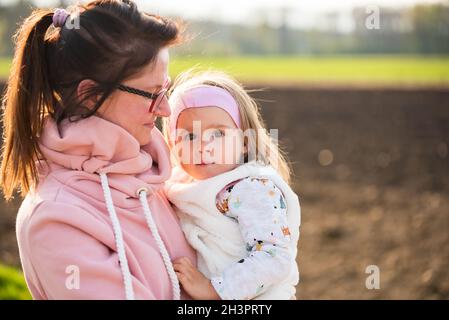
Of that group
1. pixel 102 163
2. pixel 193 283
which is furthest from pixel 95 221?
pixel 193 283

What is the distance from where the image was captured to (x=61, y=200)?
205 centimetres

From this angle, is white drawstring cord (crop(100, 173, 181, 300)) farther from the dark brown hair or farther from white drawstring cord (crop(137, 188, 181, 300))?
the dark brown hair

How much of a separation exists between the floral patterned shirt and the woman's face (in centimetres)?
42

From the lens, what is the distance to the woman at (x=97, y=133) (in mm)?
2088

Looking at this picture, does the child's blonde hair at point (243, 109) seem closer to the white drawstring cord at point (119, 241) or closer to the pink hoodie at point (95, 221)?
the pink hoodie at point (95, 221)

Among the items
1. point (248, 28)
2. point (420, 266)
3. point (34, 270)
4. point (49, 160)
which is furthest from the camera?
point (248, 28)

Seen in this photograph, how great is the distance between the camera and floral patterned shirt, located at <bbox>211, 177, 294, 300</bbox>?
2164mm

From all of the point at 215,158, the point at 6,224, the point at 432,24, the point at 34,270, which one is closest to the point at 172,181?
the point at 215,158

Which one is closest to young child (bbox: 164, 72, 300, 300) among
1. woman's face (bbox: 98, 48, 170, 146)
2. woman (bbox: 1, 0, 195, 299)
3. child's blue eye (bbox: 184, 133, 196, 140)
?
child's blue eye (bbox: 184, 133, 196, 140)

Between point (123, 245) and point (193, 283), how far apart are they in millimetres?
294

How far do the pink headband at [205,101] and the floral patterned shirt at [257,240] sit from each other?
339mm

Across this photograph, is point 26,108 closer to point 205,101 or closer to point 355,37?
point 205,101

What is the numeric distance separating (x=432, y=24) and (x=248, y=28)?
2366 centimetres
